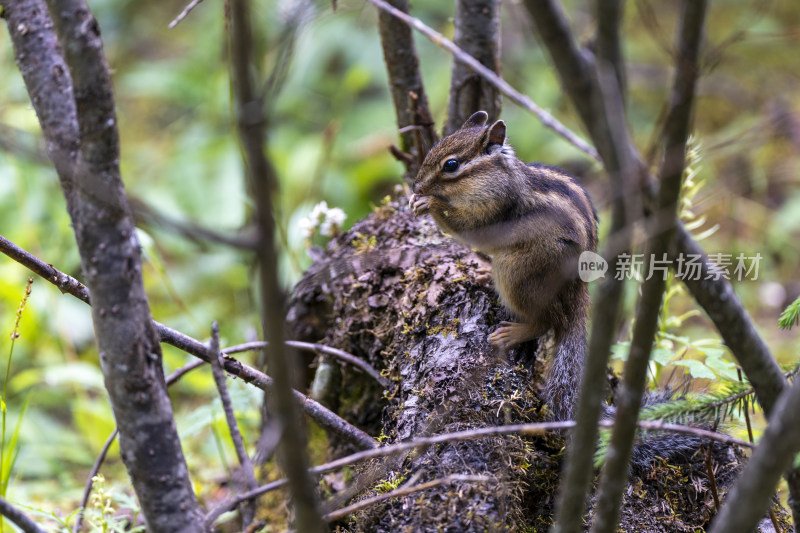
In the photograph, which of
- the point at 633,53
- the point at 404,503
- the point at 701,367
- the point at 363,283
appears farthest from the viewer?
the point at 633,53

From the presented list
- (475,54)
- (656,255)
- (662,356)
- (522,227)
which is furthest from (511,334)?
(475,54)

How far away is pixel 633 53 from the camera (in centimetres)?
687

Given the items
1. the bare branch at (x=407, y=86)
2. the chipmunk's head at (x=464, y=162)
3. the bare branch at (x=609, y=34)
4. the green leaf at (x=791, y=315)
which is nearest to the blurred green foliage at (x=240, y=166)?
the bare branch at (x=407, y=86)

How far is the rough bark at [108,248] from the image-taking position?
128cm

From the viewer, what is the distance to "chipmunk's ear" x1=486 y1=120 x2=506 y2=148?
267 centimetres

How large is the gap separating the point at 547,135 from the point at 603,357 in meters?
4.97

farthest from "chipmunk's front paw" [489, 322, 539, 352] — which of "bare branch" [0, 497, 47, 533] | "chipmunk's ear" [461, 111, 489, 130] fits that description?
"bare branch" [0, 497, 47, 533]

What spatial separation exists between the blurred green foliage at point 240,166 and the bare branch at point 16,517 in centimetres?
130

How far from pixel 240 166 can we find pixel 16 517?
4470 mm

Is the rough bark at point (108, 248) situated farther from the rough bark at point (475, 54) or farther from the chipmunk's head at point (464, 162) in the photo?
the rough bark at point (475, 54)

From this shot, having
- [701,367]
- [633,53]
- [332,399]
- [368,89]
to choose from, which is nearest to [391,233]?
[332,399]

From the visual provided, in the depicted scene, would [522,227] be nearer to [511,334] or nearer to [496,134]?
[496,134]

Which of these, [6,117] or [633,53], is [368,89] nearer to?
[633,53]

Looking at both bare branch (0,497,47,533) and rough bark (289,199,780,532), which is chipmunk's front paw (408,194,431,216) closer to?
rough bark (289,199,780,532)
